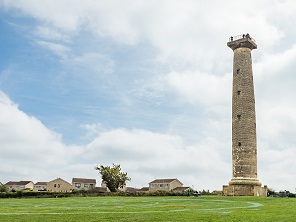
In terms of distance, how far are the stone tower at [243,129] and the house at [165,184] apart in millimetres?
62720

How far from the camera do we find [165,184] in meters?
115

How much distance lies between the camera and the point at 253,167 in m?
50.9

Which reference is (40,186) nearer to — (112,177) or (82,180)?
(82,180)

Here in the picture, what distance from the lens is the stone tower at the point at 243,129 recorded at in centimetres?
5016

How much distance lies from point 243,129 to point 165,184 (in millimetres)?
66871

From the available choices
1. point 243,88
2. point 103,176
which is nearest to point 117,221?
point 243,88

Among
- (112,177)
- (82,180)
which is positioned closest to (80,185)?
(82,180)

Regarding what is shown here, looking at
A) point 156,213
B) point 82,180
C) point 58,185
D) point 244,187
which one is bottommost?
point 58,185

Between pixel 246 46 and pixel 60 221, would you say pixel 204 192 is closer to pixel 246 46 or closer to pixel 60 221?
pixel 246 46

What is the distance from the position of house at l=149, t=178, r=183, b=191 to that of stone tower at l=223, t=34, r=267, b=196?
6272cm

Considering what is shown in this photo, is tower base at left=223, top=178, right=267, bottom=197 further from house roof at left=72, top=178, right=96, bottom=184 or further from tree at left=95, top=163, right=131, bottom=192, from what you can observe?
house roof at left=72, top=178, right=96, bottom=184

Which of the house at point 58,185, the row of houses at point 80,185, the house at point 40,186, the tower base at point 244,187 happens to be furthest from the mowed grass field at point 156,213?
the house at point 40,186

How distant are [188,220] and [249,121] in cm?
3795

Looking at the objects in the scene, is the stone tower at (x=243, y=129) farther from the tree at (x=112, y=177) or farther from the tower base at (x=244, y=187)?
the tree at (x=112, y=177)
